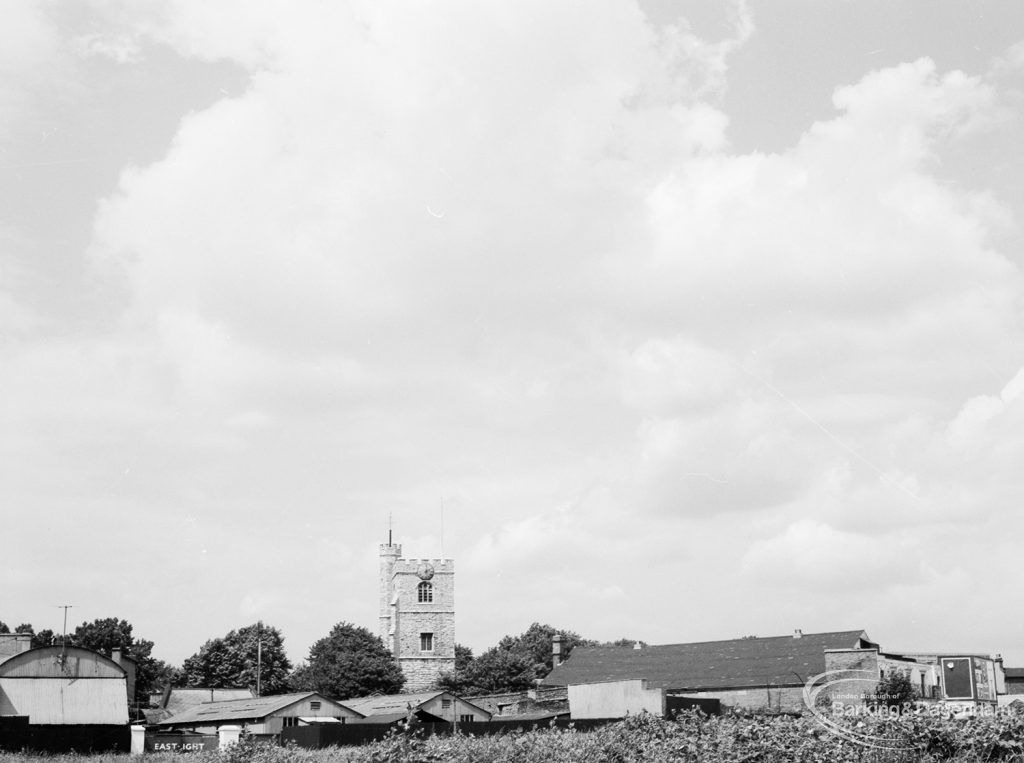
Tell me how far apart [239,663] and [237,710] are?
54.2 m

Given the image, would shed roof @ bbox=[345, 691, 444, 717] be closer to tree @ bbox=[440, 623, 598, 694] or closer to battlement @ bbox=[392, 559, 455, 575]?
tree @ bbox=[440, 623, 598, 694]

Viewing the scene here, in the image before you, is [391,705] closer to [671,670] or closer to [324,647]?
[671,670]

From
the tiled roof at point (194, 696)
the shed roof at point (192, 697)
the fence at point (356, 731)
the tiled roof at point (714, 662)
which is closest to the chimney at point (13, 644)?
the shed roof at point (192, 697)

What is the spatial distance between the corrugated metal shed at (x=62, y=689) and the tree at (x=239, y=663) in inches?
2424

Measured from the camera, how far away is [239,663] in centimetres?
11588

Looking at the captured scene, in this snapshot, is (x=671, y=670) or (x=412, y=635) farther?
(x=412, y=635)

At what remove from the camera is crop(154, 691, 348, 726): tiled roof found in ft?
203

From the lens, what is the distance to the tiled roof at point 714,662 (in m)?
67.9

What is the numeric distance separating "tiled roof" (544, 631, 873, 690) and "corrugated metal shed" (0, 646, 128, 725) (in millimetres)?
34894

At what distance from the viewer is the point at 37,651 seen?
5338 cm

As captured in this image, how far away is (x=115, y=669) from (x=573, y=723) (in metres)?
26.2

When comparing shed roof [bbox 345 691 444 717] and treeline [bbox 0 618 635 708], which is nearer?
shed roof [bbox 345 691 444 717]

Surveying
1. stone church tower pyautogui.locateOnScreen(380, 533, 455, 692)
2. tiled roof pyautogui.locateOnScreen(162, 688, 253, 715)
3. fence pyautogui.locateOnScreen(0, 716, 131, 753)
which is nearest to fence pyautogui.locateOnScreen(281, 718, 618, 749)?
fence pyautogui.locateOnScreen(0, 716, 131, 753)

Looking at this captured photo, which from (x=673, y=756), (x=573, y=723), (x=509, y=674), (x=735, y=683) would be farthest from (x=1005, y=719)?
(x=509, y=674)
